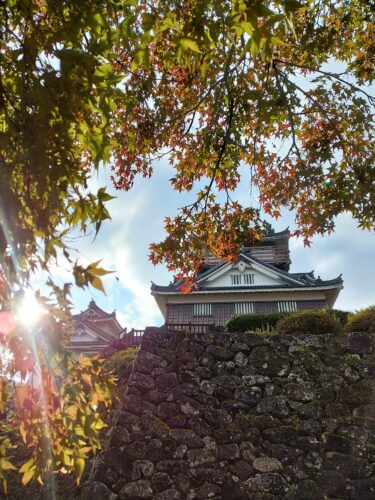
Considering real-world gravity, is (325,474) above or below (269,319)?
below

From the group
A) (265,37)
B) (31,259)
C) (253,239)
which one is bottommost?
(31,259)

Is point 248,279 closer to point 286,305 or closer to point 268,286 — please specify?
point 268,286

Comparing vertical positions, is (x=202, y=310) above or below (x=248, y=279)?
below

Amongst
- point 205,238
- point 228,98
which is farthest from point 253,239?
point 228,98

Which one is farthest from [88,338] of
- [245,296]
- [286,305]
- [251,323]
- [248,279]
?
[251,323]

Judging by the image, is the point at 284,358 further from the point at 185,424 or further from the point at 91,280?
the point at 91,280

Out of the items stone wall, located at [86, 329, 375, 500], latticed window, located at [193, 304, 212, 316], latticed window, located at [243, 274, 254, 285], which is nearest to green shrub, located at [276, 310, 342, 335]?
stone wall, located at [86, 329, 375, 500]

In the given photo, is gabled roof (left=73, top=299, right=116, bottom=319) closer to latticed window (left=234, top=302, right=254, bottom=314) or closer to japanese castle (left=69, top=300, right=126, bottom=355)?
japanese castle (left=69, top=300, right=126, bottom=355)

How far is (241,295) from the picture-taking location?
70.6 ft

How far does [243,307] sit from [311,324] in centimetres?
1186

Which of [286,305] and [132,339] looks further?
[286,305]

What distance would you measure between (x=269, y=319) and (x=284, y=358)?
7257mm

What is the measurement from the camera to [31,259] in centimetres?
A: 219

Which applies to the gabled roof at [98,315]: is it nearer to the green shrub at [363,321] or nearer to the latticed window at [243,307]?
the latticed window at [243,307]
